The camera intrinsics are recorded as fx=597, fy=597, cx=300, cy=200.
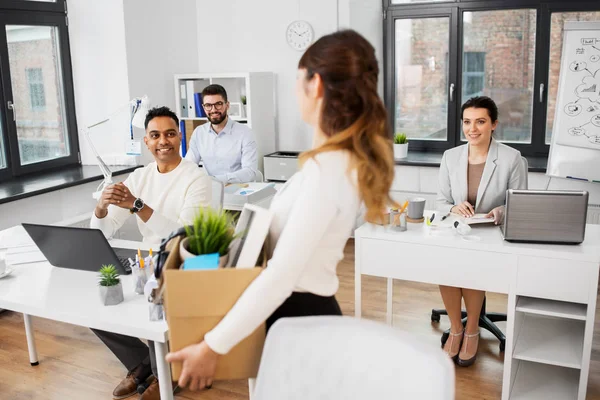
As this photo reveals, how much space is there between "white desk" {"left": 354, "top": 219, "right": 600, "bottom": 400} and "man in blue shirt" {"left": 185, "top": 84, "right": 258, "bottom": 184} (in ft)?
5.65

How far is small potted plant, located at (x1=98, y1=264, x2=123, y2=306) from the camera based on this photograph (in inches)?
82.3

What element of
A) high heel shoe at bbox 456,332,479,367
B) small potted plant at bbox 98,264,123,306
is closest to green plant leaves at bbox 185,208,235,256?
small potted plant at bbox 98,264,123,306

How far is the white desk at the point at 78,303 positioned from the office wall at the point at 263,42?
10.7 feet

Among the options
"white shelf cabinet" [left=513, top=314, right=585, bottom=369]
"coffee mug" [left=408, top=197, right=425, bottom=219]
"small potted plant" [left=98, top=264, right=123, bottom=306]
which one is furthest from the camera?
"coffee mug" [left=408, top=197, right=425, bottom=219]

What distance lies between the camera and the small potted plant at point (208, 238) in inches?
57.1

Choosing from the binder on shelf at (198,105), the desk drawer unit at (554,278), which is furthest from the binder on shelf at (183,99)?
the desk drawer unit at (554,278)

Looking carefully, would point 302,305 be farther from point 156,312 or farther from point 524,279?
point 524,279

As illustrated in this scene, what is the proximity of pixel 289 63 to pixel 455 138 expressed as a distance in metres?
1.63

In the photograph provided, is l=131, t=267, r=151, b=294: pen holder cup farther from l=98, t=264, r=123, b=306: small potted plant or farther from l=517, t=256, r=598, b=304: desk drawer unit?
l=517, t=256, r=598, b=304: desk drawer unit

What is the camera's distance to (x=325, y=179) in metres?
1.33

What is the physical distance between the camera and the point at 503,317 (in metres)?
3.45

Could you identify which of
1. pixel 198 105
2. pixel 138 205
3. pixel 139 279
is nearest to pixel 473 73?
pixel 198 105

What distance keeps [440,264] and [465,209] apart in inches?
17.2

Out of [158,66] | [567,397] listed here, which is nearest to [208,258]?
[567,397]
